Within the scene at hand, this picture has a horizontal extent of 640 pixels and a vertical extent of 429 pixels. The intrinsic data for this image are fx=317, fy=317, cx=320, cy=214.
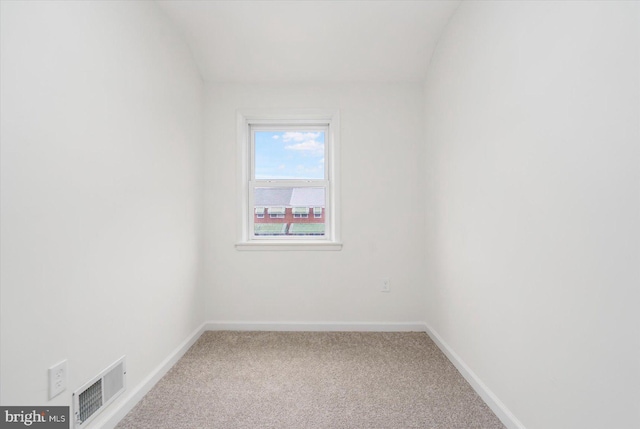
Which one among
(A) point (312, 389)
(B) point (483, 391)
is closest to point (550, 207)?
(B) point (483, 391)

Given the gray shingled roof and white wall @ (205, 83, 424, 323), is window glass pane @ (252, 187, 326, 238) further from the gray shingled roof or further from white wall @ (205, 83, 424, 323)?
white wall @ (205, 83, 424, 323)

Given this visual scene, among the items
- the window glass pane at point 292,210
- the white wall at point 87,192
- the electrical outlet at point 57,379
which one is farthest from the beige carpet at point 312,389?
the window glass pane at point 292,210

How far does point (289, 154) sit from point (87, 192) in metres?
1.84

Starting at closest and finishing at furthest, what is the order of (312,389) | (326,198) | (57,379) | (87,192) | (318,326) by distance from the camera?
1. (57,379)
2. (87,192)
3. (312,389)
4. (318,326)
5. (326,198)

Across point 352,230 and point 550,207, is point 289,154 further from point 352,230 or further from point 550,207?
point 550,207

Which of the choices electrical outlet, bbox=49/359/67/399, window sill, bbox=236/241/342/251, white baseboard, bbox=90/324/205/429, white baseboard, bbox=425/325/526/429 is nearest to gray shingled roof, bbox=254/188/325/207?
window sill, bbox=236/241/342/251

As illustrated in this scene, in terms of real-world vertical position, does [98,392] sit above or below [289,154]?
below

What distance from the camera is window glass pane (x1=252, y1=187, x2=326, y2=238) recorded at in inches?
118

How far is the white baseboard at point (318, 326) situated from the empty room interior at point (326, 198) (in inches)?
0.5

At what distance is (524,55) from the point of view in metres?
1.39

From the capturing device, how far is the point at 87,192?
139cm

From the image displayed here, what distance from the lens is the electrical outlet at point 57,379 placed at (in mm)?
1202

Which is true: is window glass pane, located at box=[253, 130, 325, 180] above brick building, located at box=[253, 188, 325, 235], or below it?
above

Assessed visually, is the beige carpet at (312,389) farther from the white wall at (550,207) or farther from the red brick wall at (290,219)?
the red brick wall at (290,219)
